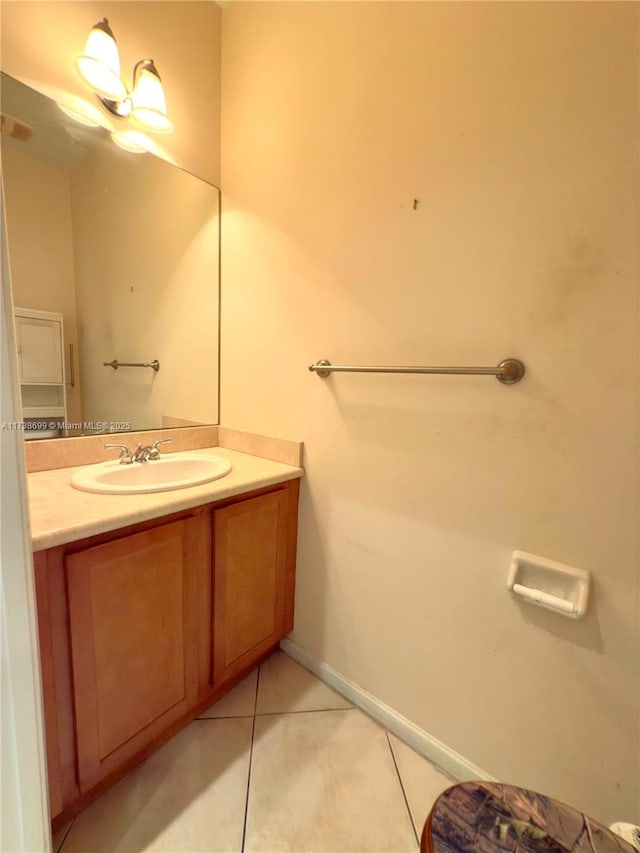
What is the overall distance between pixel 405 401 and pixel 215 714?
1285 millimetres

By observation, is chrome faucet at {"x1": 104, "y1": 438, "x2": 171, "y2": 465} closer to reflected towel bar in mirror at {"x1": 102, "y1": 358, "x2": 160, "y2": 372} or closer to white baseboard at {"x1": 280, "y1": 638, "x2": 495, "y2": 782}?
reflected towel bar in mirror at {"x1": 102, "y1": 358, "x2": 160, "y2": 372}

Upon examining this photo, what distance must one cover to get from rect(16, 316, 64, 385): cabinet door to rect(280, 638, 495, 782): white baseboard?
141 cm

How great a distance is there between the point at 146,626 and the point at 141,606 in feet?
0.23

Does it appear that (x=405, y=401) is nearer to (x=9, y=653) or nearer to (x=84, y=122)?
(x=9, y=653)

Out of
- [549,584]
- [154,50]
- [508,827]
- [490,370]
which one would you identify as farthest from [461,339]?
[154,50]

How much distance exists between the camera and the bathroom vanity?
0.83m

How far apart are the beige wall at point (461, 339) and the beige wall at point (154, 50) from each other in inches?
5.7

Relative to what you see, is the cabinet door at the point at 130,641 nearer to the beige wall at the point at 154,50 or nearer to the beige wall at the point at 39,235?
the beige wall at the point at 39,235

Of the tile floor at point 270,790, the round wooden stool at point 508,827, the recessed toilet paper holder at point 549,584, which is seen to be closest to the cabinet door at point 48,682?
the tile floor at point 270,790

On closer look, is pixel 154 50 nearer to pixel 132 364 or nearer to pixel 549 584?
pixel 132 364

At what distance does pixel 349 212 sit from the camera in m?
1.18

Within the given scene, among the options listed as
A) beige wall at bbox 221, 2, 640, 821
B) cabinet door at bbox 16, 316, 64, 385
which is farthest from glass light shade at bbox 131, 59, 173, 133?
cabinet door at bbox 16, 316, 64, 385

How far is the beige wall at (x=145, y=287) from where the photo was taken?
50.9 inches

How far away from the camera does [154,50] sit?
133cm
